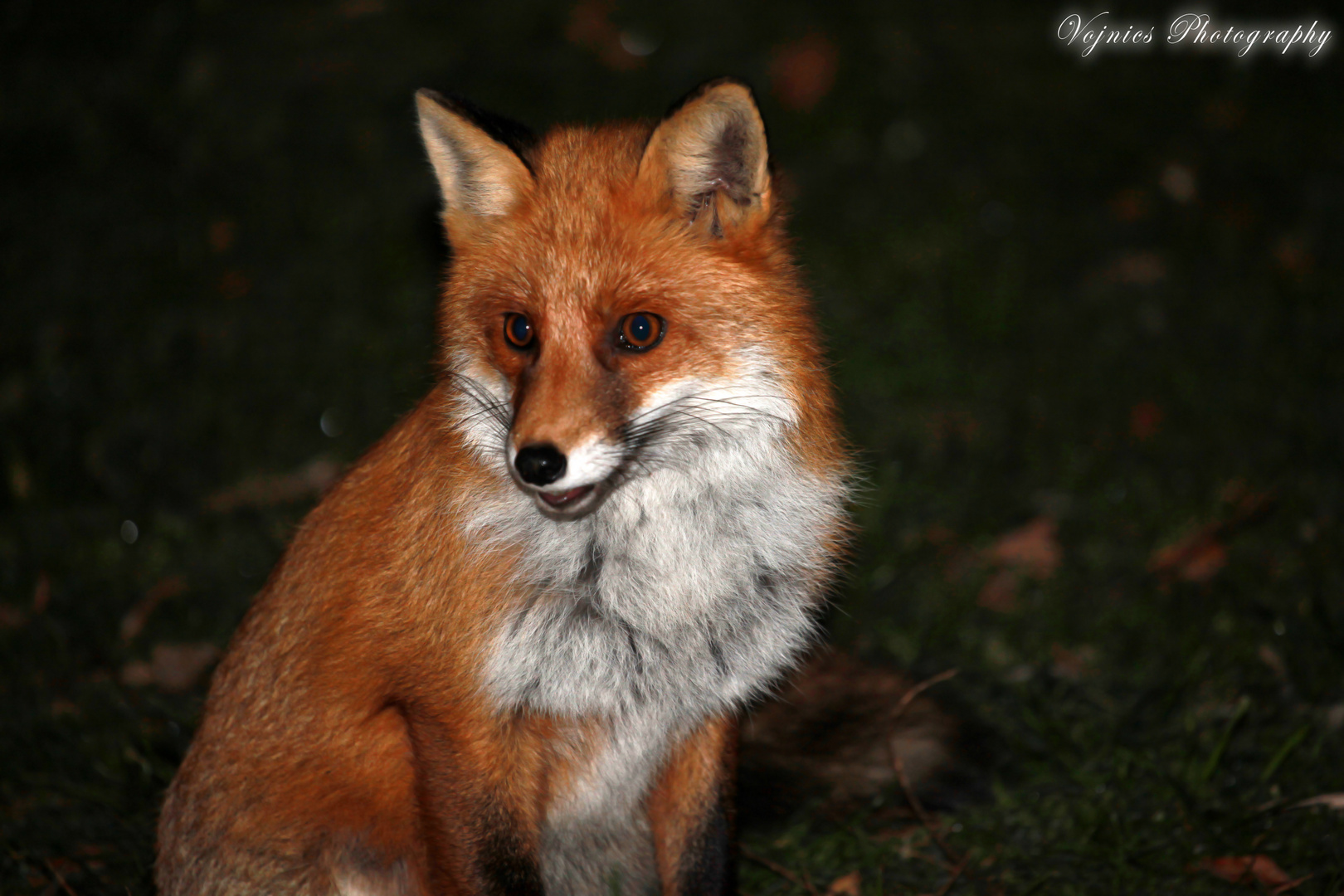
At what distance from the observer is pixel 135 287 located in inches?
242

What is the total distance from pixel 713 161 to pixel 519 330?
0.58m

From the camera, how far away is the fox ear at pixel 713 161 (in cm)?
224

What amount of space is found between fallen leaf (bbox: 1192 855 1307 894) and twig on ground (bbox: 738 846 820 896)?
1.08 m

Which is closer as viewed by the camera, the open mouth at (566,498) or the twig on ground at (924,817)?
the open mouth at (566,498)

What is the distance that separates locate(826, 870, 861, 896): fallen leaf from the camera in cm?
297

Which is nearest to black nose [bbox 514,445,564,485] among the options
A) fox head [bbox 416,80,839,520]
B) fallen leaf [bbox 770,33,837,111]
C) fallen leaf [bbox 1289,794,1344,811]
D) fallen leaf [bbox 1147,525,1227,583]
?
fox head [bbox 416,80,839,520]

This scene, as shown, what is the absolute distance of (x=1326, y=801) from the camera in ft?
9.78

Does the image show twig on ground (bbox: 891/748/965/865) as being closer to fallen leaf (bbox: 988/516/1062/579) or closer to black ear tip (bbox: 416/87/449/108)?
fallen leaf (bbox: 988/516/1062/579)

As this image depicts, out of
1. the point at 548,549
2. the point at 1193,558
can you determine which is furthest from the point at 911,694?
the point at 1193,558

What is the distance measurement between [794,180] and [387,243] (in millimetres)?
2604

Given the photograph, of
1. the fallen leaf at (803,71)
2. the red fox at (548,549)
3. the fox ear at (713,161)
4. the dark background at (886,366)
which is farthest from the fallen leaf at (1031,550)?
the fallen leaf at (803,71)

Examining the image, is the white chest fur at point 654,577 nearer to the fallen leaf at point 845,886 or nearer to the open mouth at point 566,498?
the open mouth at point 566,498

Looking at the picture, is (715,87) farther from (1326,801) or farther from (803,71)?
(803,71)

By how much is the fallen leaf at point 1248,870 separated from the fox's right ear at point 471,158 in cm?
260
